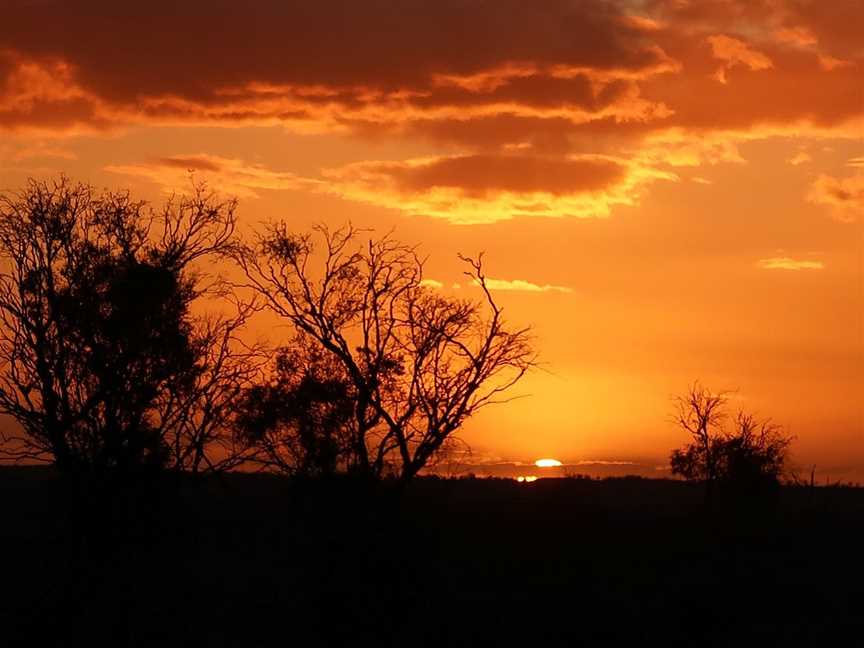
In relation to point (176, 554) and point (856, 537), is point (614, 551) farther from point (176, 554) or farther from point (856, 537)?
point (176, 554)

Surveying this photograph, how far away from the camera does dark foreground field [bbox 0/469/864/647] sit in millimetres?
35750

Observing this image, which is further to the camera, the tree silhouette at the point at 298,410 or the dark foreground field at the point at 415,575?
the tree silhouette at the point at 298,410

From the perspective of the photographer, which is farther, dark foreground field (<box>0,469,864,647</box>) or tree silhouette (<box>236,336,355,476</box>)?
tree silhouette (<box>236,336,355,476</box>)

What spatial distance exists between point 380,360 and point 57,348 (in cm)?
1568

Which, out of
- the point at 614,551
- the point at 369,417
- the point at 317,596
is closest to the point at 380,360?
the point at 369,417

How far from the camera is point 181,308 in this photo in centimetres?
5484

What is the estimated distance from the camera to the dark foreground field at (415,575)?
3575 centimetres

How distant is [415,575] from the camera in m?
35.3

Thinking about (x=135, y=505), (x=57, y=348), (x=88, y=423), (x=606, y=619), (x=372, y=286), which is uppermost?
(x=372, y=286)

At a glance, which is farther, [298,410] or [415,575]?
[298,410]

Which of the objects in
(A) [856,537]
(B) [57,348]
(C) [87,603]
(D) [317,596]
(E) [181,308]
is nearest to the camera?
(D) [317,596]

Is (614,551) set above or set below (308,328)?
below

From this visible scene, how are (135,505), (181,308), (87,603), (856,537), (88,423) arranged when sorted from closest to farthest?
(87,603), (135,505), (88,423), (181,308), (856,537)

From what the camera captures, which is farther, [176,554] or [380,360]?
[380,360]
